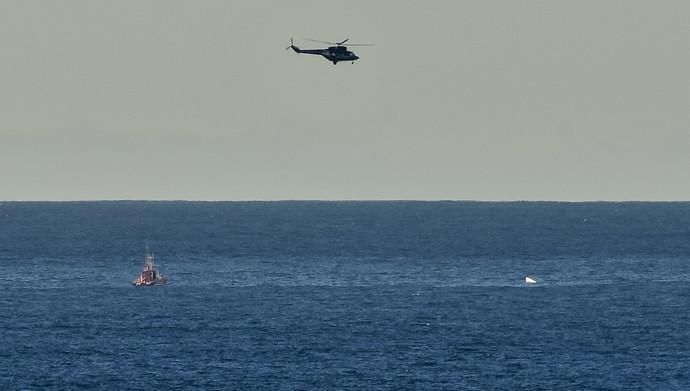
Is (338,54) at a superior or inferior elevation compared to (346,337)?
superior

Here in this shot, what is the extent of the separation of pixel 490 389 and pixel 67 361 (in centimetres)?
3948

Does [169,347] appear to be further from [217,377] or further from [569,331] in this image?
[569,331]

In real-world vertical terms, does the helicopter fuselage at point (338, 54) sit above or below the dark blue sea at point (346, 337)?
above

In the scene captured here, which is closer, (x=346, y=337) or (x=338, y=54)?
(x=338, y=54)

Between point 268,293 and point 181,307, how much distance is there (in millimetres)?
18613

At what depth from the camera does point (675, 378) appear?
119 m

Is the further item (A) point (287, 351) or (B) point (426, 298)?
(B) point (426, 298)

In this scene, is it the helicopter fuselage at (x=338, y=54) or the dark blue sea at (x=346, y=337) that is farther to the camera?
the dark blue sea at (x=346, y=337)

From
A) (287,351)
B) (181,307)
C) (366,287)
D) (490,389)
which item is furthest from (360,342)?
(366,287)

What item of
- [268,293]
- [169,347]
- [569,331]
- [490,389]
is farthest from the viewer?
[268,293]

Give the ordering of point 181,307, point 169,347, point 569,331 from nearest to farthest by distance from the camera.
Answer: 1. point 169,347
2. point 569,331
3. point 181,307

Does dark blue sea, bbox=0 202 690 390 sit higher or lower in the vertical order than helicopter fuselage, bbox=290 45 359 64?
lower

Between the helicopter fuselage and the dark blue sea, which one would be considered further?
the dark blue sea

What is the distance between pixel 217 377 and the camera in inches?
4724
